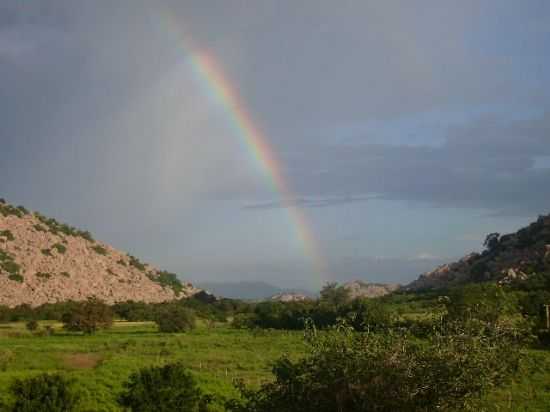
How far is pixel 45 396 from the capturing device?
1697cm

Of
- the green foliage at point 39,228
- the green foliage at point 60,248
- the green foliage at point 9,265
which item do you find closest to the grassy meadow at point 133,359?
the green foliage at point 9,265

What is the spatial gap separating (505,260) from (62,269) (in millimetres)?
71198

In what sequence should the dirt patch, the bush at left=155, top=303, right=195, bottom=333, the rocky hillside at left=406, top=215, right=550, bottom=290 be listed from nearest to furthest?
1. the dirt patch
2. the bush at left=155, top=303, right=195, bottom=333
3. the rocky hillside at left=406, top=215, right=550, bottom=290

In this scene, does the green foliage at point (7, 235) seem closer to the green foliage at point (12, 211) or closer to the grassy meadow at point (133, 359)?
the green foliage at point (12, 211)

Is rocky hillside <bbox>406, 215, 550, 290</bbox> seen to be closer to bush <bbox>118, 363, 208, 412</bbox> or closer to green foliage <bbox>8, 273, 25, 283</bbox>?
green foliage <bbox>8, 273, 25, 283</bbox>

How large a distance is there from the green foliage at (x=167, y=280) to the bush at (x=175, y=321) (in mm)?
53970

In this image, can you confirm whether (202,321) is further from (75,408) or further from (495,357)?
(495,357)

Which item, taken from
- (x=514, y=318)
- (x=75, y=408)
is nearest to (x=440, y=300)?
(x=514, y=318)

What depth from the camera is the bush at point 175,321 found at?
209ft

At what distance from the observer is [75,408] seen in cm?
1800

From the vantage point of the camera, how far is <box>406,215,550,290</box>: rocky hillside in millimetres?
90062

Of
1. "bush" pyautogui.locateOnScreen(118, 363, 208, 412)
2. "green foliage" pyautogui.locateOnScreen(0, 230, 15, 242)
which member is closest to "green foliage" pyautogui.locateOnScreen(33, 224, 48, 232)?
"green foliage" pyautogui.locateOnScreen(0, 230, 15, 242)

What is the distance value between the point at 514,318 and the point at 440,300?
4.46 feet

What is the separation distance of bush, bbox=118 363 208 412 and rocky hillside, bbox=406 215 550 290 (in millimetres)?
71405
